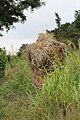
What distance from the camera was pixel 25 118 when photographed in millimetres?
7602

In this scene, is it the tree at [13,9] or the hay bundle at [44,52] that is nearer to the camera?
the hay bundle at [44,52]

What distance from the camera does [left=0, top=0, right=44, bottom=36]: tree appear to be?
90.8ft

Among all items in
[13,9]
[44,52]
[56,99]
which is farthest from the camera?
[13,9]

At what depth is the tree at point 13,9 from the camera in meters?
27.7

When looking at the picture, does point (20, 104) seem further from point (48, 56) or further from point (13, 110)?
point (48, 56)

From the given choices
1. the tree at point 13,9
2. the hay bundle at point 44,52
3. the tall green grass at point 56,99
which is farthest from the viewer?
the tree at point 13,9

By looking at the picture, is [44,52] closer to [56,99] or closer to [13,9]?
[56,99]

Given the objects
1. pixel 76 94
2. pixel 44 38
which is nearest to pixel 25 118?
pixel 76 94

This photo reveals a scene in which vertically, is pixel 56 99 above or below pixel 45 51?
below

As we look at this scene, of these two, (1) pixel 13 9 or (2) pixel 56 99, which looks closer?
(2) pixel 56 99

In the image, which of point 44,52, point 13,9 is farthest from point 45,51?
point 13,9

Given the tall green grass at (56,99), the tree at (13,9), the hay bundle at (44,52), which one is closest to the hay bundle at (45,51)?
the hay bundle at (44,52)

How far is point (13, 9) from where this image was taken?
91.6 feet

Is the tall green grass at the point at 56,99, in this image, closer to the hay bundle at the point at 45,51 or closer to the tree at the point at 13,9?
the hay bundle at the point at 45,51
